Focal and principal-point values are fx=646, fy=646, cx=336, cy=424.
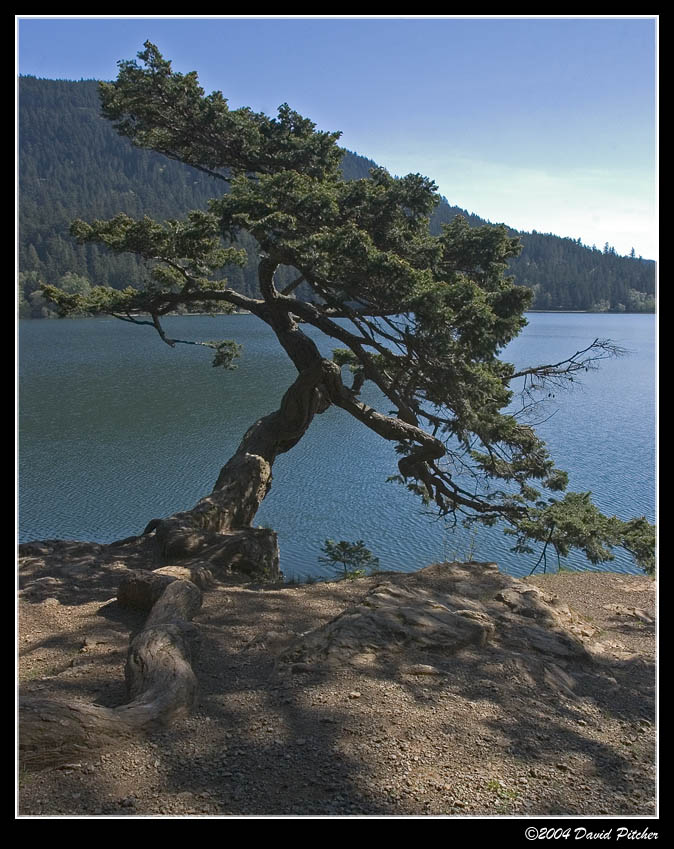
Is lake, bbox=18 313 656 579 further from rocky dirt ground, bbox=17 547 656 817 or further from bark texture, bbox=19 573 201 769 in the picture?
bark texture, bbox=19 573 201 769

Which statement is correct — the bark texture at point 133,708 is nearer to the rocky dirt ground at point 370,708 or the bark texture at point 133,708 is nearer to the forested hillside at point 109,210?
the rocky dirt ground at point 370,708

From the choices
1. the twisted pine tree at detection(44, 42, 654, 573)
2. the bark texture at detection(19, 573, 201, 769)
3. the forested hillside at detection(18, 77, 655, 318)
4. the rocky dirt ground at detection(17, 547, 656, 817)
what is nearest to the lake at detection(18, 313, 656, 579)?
the twisted pine tree at detection(44, 42, 654, 573)

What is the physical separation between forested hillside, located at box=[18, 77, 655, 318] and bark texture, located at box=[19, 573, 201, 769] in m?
36.2

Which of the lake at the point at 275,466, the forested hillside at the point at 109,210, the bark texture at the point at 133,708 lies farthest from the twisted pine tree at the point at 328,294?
the forested hillside at the point at 109,210

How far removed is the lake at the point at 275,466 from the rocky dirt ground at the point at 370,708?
592cm

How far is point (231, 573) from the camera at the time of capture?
275 inches

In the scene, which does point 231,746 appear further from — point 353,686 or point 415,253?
point 415,253

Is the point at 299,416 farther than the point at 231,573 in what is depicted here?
Yes

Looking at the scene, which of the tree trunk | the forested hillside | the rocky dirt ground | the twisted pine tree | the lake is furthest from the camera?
the forested hillside

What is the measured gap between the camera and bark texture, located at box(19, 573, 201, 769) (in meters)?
3.03

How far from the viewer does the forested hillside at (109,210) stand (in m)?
53.4

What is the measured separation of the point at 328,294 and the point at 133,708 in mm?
4792

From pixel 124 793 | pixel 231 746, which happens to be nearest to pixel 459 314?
pixel 231 746
